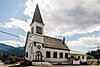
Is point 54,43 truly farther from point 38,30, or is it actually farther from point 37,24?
point 37,24

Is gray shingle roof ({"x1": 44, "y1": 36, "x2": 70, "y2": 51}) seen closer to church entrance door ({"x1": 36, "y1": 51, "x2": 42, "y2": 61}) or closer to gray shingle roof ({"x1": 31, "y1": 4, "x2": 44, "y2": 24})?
church entrance door ({"x1": 36, "y1": 51, "x2": 42, "y2": 61})

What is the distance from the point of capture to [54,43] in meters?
47.8

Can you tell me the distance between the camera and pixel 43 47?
140 ft

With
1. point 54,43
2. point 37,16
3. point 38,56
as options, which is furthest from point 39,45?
point 54,43

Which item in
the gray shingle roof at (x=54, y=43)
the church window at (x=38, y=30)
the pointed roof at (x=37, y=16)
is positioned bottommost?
the gray shingle roof at (x=54, y=43)

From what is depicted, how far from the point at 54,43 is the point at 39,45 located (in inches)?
265

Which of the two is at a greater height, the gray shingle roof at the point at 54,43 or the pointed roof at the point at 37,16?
the pointed roof at the point at 37,16

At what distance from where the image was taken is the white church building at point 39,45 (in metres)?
41.3

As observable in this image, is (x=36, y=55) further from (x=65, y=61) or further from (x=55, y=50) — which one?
(x=65, y=61)

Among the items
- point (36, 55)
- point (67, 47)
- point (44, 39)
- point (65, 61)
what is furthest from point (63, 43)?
point (36, 55)

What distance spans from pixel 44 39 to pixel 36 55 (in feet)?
16.7

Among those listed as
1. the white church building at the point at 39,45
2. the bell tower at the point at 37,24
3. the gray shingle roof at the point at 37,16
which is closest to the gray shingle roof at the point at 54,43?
the white church building at the point at 39,45

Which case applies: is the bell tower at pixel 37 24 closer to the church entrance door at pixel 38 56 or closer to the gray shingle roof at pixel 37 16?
the gray shingle roof at pixel 37 16

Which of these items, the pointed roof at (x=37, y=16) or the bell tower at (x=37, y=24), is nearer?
the bell tower at (x=37, y=24)
